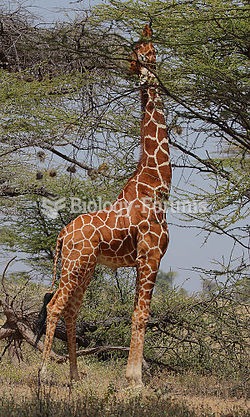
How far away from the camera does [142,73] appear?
744cm

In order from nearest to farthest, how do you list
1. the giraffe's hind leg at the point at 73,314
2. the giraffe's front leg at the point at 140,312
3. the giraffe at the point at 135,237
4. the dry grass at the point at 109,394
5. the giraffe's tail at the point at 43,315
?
the dry grass at the point at 109,394 < the giraffe's front leg at the point at 140,312 < the giraffe at the point at 135,237 < the giraffe's hind leg at the point at 73,314 < the giraffe's tail at the point at 43,315

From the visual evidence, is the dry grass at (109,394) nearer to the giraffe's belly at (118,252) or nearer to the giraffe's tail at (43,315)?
the giraffe's tail at (43,315)

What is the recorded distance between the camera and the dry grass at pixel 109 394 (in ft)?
18.3

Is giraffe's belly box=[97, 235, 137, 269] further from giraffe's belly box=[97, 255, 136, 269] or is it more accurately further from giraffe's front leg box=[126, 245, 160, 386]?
giraffe's front leg box=[126, 245, 160, 386]

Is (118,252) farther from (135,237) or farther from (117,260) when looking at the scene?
(135,237)

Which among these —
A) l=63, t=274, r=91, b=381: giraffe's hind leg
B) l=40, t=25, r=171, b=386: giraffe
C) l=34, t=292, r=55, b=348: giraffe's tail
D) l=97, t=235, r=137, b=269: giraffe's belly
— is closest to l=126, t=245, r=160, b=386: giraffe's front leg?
l=40, t=25, r=171, b=386: giraffe

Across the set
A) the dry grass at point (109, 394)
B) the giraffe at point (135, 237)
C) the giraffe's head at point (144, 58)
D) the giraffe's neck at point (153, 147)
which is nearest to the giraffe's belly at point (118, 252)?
the giraffe at point (135, 237)

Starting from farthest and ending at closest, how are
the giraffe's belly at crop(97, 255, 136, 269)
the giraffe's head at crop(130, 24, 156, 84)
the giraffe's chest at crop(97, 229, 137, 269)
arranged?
the giraffe's belly at crop(97, 255, 136, 269) < the giraffe's chest at crop(97, 229, 137, 269) < the giraffe's head at crop(130, 24, 156, 84)

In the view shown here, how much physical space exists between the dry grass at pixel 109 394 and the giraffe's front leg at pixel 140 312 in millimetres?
221

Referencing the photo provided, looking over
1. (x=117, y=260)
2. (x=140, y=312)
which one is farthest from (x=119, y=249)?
(x=140, y=312)

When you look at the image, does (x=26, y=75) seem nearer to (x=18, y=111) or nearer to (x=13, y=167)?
(x=18, y=111)

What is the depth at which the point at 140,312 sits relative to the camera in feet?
24.9

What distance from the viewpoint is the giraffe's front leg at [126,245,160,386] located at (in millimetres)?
7449

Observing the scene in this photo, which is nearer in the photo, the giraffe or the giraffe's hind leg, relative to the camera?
the giraffe
